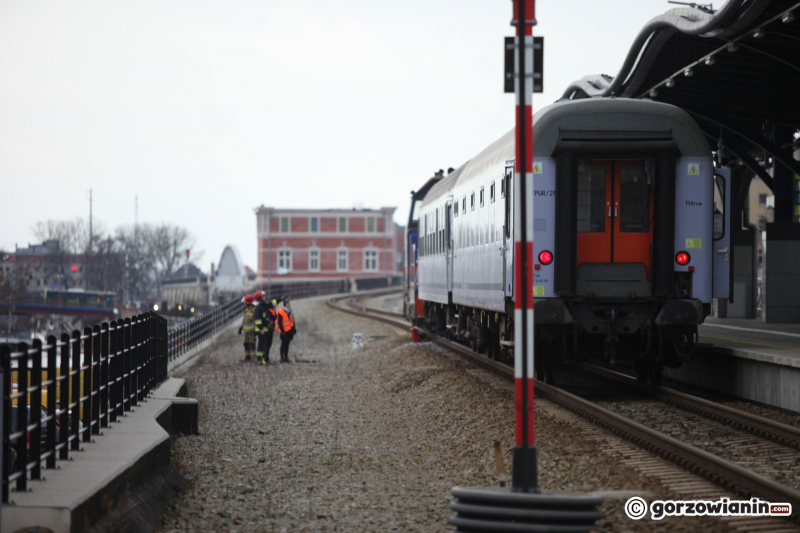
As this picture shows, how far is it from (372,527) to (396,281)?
268 feet

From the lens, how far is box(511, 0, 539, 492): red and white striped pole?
6.39 m

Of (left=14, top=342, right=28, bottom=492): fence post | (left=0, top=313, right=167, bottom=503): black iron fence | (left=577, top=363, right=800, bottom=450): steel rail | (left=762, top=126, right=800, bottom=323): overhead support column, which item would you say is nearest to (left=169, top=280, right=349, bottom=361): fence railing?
(left=0, top=313, right=167, bottom=503): black iron fence

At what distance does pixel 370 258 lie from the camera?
9219 cm

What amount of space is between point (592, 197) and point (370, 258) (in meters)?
79.7

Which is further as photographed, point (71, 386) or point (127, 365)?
point (127, 365)

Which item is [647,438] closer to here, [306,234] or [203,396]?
[203,396]

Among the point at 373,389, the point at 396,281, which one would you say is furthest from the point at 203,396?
the point at 396,281

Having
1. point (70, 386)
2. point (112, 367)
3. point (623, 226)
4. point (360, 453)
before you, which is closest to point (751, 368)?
point (623, 226)

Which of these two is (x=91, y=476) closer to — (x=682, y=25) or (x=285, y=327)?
(x=682, y=25)

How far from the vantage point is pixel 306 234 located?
9038cm

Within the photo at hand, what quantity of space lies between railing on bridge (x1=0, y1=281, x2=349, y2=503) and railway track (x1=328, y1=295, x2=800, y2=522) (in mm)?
5325

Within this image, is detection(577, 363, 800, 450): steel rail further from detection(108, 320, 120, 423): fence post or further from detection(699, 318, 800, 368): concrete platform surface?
detection(108, 320, 120, 423): fence post

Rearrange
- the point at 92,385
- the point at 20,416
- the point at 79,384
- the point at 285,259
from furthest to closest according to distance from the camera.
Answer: the point at 285,259
the point at 92,385
the point at 79,384
the point at 20,416

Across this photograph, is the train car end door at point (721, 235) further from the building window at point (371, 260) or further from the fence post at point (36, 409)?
the building window at point (371, 260)
